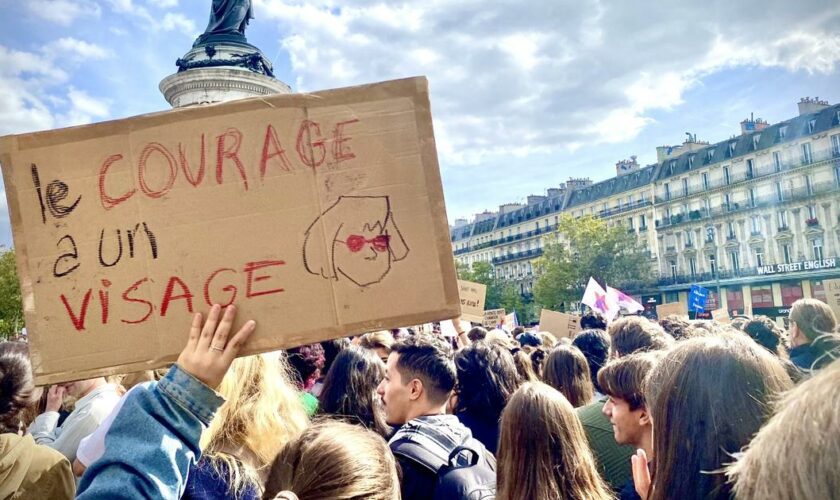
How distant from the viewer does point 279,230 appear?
1.68 m

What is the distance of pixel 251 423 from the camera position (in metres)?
2.27

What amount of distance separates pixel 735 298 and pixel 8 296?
173 feet

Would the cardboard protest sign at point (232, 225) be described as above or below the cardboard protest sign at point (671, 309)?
above

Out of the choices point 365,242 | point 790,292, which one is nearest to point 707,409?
point 365,242

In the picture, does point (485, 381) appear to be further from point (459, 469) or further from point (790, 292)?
point (790, 292)

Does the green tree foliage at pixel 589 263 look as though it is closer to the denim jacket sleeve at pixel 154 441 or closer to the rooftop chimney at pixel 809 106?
the rooftop chimney at pixel 809 106

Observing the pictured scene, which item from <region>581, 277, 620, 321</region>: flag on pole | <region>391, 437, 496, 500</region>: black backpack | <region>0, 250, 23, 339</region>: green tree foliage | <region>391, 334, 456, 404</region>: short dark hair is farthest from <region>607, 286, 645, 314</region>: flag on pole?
<region>0, 250, 23, 339</region>: green tree foliage

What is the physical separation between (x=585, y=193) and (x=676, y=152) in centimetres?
1152

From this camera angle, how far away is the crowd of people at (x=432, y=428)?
51.3 inches

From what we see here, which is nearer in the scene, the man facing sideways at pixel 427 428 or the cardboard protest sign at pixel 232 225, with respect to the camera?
the cardboard protest sign at pixel 232 225

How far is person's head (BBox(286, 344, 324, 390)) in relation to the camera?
464 cm

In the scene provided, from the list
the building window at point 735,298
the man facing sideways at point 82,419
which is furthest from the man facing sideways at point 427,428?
the building window at point 735,298

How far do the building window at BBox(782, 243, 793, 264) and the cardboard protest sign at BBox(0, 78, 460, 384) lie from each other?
5255 cm

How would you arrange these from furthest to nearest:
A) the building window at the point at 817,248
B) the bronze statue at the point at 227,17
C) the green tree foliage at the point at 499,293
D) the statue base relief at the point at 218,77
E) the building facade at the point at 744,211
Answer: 1. the green tree foliage at the point at 499,293
2. the building facade at the point at 744,211
3. the building window at the point at 817,248
4. the bronze statue at the point at 227,17
5. the statue base relief at the point at 218,77
